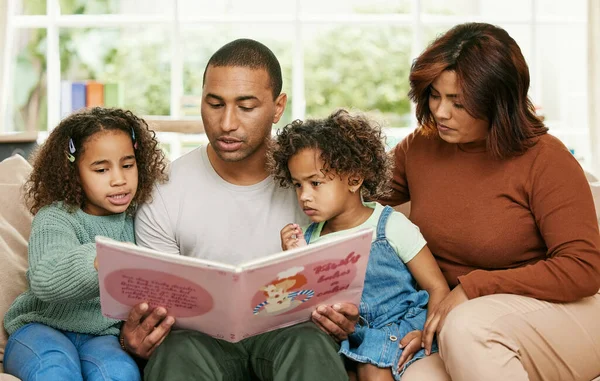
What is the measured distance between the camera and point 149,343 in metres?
1.86

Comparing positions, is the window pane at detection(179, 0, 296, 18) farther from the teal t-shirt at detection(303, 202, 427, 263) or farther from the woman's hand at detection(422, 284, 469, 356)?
the woman's hand at detection(422, 284, 469, 356)

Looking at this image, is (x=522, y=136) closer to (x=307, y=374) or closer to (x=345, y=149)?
(x=345, y=149)

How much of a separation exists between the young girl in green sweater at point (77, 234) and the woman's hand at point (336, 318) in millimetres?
445

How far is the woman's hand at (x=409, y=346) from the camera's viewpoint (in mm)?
1935

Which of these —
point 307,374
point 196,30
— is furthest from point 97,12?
point 307,374

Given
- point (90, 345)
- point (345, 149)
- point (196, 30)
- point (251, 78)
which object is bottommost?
point (90, 345)

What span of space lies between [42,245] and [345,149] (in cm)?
78

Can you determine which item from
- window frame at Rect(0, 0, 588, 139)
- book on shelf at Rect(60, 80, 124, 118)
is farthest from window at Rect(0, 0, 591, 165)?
book on shelf at Rect(60, 80, 124, 118)

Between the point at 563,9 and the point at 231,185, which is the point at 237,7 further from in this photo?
the point at 231,185

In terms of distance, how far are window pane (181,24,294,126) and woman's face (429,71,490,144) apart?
10.7 ft

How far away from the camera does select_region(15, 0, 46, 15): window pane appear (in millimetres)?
5250

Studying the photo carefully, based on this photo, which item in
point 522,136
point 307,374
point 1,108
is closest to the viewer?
point 307,374

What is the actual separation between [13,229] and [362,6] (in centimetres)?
359

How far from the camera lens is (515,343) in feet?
5.89
